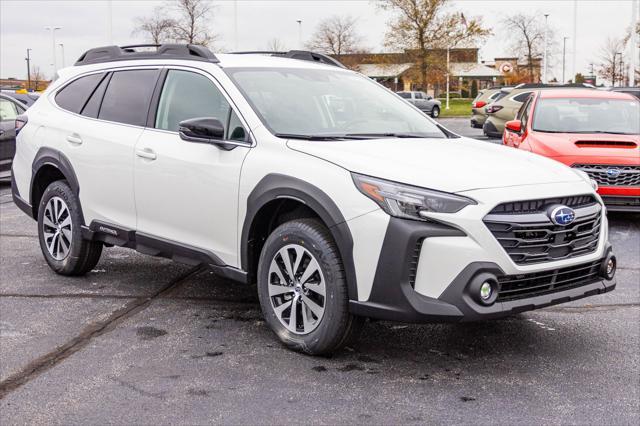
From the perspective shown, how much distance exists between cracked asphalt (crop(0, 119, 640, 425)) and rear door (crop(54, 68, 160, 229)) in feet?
2.28

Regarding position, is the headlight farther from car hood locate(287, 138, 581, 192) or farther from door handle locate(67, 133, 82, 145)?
door handle locate(67, 133, 82, 145)

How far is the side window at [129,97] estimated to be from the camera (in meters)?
5.75

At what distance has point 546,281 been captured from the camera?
4320 millimetres

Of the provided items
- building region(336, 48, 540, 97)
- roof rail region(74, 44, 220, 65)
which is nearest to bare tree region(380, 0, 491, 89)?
building region(336, 48, 540, 97)

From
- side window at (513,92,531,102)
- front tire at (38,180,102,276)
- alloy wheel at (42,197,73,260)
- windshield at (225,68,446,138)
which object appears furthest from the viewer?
side window at (513,92,531,102)

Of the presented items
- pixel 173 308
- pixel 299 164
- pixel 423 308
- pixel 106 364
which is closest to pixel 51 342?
pixel 106 364

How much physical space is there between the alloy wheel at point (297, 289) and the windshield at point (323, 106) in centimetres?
77

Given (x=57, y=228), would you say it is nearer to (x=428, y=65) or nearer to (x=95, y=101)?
(x=95, y=101)

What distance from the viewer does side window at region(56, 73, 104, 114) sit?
6395 mm

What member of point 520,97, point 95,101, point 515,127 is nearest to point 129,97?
point 95,101

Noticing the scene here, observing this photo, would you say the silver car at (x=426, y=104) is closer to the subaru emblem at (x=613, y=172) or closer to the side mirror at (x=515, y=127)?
the side mirror at (x=515, y=127)

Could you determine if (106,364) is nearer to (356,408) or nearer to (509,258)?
(356,408)

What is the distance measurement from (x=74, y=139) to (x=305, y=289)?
8.74ft

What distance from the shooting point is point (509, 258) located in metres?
4.07
